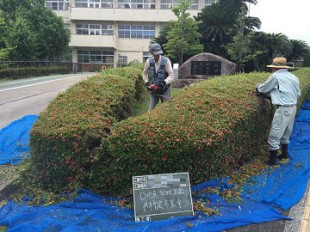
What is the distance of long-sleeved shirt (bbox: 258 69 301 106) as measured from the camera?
4477mm

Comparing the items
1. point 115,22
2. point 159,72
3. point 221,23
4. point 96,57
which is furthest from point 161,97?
point 96,57

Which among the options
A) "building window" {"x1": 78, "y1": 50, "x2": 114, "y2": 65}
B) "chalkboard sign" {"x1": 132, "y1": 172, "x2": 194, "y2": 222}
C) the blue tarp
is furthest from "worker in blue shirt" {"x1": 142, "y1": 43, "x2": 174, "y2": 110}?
"building window" {"x1": 78, "y1": 50, "x2": 114, "y2": 65}

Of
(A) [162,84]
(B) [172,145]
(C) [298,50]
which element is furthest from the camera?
(C) [298,50]

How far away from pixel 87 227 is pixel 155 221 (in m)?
0.70

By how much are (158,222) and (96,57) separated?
38.0 m

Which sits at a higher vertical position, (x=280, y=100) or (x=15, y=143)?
(x=280, y=100)

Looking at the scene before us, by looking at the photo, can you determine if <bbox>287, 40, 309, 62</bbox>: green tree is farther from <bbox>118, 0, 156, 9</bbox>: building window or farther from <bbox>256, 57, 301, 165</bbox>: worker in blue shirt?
<bbox>118, 0, 156, 9</bbox>: building window

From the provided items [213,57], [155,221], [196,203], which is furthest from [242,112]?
[213,57]

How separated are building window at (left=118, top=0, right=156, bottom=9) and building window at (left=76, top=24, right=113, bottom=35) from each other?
3318mm

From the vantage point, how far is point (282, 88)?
4.49m

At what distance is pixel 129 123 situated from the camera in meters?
3.41

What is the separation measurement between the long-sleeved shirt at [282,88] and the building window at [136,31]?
1374 inches

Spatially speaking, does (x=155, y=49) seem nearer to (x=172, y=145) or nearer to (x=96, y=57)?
(x=172, y=145)

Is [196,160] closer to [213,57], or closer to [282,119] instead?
[282,119]
